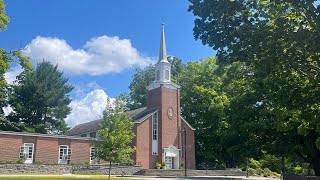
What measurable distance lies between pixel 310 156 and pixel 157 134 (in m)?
19.0

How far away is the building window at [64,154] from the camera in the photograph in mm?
40750

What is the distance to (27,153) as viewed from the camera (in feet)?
126

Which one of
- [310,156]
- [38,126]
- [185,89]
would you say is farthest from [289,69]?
[38,126]

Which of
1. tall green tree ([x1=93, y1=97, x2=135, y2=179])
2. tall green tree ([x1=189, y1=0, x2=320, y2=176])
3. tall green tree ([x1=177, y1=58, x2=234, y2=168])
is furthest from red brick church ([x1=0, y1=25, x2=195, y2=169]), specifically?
tall green tree ([x1=189, y1=0, x2=320, y2=176])

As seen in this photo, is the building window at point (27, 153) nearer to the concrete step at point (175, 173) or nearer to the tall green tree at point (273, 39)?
the concrete step at point (175, 173)

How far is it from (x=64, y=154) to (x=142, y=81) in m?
31.8

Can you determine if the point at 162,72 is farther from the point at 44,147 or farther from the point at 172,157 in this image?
the point at 44,147

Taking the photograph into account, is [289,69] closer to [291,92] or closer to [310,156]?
[291,92]

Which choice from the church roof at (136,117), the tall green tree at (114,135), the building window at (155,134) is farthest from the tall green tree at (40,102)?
the tall green tree at (114,135)

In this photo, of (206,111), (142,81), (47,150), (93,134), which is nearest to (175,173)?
(47,150)

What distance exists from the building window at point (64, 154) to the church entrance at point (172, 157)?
37.4ft

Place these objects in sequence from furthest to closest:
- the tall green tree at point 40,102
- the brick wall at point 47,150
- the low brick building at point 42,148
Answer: the tall green tree at point 40,102 < the brick wall at point 47,150 < the low brick building at point 42,148

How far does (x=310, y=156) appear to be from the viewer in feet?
103

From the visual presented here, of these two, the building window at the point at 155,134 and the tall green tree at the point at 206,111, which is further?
the tall green tree at the point at 206,111
